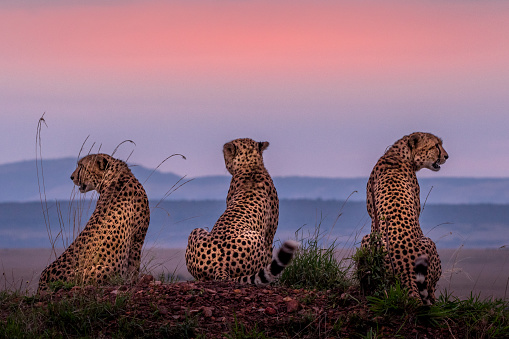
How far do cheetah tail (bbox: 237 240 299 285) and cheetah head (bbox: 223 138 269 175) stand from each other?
163cm

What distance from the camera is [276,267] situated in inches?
264

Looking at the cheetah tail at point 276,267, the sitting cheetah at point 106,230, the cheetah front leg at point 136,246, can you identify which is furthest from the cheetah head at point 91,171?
the cheetah tail at point 276,267

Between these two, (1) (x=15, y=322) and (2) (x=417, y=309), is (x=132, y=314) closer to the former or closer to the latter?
(1) (x=15, y=322)

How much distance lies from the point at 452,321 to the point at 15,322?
11.0 feet

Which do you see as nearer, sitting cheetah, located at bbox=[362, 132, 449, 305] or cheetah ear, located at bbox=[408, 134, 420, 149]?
sitting cheetah, located at bbox=[362, 132, 449, 305]

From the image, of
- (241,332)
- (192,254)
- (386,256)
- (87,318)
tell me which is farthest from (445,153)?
(87,318)

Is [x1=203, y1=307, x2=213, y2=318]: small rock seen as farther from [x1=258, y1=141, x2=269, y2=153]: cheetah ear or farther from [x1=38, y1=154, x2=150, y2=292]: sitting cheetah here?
[x1=258, y1=141, x2=269, y2=153]: cheetah ear

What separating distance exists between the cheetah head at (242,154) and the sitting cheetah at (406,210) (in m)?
1.26

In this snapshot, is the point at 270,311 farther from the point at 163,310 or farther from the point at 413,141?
the point at 413,141

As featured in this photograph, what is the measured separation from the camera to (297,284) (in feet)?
23.5

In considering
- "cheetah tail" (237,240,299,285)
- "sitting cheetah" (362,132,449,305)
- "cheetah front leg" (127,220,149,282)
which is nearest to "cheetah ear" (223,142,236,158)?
"cheetah front leg" (127,220,149,282)

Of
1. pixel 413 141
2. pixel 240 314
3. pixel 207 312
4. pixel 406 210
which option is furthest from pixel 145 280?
pixel 413 141

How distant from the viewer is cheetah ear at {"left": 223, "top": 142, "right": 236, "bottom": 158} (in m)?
8.36

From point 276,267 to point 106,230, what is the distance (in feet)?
6.09
